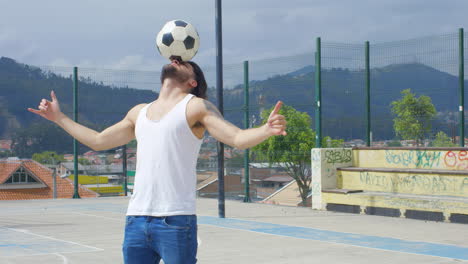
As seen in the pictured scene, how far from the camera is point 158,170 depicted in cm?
365

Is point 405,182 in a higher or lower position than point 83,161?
lower

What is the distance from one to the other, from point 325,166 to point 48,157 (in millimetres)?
10562

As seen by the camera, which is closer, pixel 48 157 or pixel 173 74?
pixel 173 74

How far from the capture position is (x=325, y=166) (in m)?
16.9

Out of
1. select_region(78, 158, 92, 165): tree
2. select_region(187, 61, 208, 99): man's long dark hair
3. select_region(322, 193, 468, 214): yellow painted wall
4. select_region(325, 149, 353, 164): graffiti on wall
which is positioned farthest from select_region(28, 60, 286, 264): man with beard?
select_region(78, 158, 92, 165): tree

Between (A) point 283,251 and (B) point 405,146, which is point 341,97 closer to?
(B) point 405,146

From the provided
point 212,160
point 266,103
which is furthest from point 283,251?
point 212,160

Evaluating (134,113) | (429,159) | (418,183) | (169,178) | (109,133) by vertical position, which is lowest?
(418,183)

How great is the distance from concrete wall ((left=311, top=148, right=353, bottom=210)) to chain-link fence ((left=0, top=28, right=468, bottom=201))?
540 millimetres

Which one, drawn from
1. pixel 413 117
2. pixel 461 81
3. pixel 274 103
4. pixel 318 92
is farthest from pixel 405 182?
pixel 274 103

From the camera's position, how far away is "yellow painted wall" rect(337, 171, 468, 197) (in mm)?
14281

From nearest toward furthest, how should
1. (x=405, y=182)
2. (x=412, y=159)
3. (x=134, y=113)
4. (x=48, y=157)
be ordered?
1. (x=134, y=113)
2. (x=405, y=182)
3. (x=412, y=159)
4. (x=48, y=157)

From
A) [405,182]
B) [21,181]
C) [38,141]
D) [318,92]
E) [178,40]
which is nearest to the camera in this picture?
[178,40]

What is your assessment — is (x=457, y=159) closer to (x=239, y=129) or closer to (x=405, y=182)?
(x=405, y=182)
